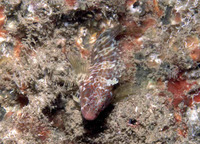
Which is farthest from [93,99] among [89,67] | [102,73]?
[89,67]

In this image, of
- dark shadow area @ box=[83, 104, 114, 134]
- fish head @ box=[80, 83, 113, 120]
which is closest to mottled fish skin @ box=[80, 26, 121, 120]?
fish head @ box=[80, 83, 113, 120]

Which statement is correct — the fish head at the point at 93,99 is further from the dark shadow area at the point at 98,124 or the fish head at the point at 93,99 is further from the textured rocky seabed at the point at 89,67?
the dark shadow area at the point at 98,124

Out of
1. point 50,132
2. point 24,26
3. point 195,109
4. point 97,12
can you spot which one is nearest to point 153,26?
point 97,12

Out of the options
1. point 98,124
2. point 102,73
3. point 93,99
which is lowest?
point 98,124

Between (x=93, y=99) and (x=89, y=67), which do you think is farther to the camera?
(x=89, y=67)

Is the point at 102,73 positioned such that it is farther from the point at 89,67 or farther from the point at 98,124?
the point at 98,124

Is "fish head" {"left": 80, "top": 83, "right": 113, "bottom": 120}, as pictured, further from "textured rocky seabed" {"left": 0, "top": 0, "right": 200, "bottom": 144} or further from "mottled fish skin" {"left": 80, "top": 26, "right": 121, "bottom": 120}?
"textured rocky seabed" {"left": 0, "top": 0, "right": 200, "bottom": 144}

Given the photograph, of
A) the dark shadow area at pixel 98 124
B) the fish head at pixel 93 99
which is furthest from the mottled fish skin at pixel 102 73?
the dark shadow area at pixel 98 124
